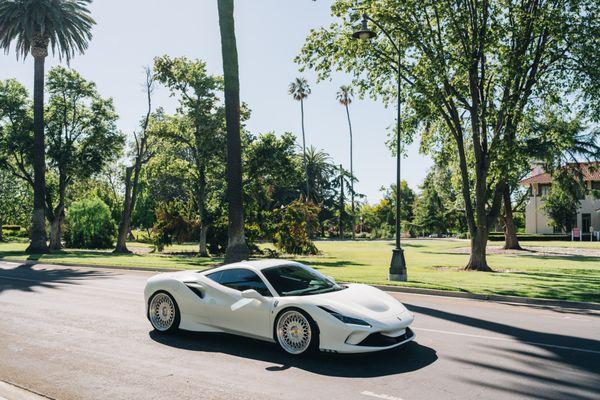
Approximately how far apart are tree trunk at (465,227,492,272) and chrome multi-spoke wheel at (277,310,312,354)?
17.7 m

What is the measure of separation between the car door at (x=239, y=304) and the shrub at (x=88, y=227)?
42.7 meters

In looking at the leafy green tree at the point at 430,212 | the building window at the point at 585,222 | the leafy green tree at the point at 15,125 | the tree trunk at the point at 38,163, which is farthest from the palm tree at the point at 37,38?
the building window at the point at 585,222

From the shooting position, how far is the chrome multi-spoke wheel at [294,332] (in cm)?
706

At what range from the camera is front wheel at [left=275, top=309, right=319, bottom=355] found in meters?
6.98

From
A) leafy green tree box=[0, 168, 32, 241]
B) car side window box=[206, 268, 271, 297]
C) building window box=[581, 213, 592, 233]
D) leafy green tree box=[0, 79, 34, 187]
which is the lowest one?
car side window box=[206, 268, 271, 297]

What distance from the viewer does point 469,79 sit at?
22.1 meters

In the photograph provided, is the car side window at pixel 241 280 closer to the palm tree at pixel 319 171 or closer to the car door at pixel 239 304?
the car door at pixel 239 304

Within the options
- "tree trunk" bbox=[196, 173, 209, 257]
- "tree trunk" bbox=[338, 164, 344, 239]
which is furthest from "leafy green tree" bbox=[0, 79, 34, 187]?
"tree trunk" bbox=[338, 164, 344, 239]

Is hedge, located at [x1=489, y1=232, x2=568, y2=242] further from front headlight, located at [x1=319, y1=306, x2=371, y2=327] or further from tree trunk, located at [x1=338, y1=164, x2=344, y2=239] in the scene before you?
front headlight, located at [x1=319, y1=306, x2=371, y2=327]

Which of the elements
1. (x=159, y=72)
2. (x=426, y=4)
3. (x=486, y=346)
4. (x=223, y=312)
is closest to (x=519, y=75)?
(x=426, y=4)

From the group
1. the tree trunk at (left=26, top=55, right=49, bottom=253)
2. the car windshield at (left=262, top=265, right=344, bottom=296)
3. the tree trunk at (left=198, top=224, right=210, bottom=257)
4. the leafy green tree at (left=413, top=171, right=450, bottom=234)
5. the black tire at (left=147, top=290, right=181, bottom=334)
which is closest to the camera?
the car windshield at (left=262, top=265, right=344, bottom=296)

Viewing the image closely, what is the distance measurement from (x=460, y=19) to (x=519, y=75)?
3411 millimetres

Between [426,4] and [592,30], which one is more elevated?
[426,4]

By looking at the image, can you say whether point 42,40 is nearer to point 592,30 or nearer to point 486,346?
point 592,30
